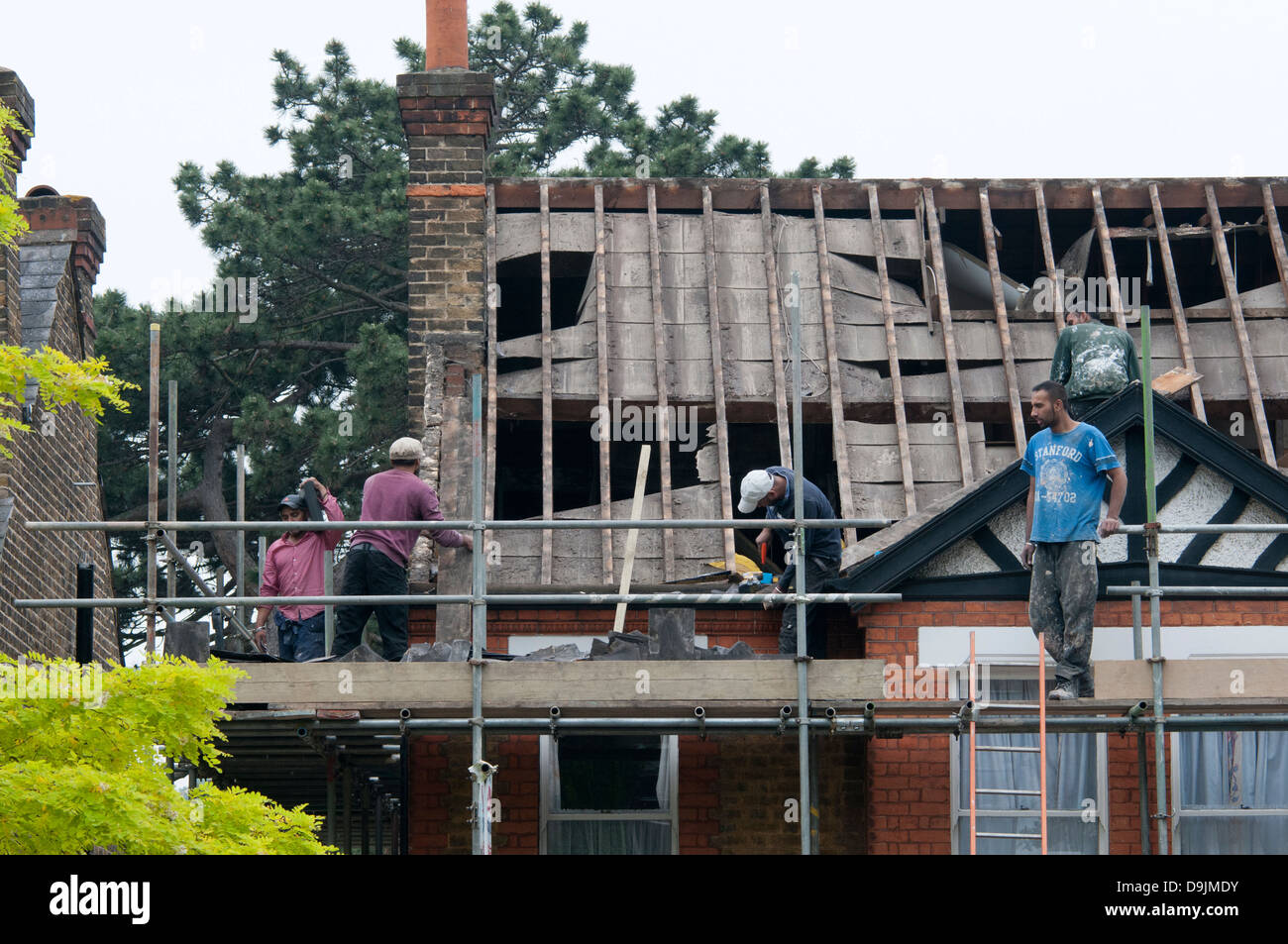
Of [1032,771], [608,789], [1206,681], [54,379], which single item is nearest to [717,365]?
[608,789]

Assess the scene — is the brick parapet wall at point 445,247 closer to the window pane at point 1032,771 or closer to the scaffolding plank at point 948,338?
the scaffolding plank at point 948,338

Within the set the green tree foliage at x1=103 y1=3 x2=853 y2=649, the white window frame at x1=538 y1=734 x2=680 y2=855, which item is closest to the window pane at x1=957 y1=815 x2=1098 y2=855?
the white window frame at x1=538 y1=734 x2=680 y2=855

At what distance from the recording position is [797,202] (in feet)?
61.0

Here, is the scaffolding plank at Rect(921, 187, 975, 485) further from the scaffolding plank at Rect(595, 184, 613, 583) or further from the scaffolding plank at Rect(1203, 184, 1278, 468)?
the scaffolding plank at Rect(595, 184, 613, 583)

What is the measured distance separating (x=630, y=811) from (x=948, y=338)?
17.2 feet

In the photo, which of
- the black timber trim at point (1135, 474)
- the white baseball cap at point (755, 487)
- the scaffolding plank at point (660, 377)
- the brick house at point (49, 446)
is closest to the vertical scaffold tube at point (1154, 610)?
the black timber trim at point (1135, 474)

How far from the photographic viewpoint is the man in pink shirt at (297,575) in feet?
47.1

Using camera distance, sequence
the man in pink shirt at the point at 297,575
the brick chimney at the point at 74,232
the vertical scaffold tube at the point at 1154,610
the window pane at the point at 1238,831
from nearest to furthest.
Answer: the vertical scaffold tube at the point at 1154,610 < the window pane at the point at 1238,831 < the man in pink shirt at the point at 297,575 < the brick chimney at the point at 74,232

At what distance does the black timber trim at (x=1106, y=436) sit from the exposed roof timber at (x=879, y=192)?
17.5ft

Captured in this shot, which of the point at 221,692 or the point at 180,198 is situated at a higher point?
the point at 180,198

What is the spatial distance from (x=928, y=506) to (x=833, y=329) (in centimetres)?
270
